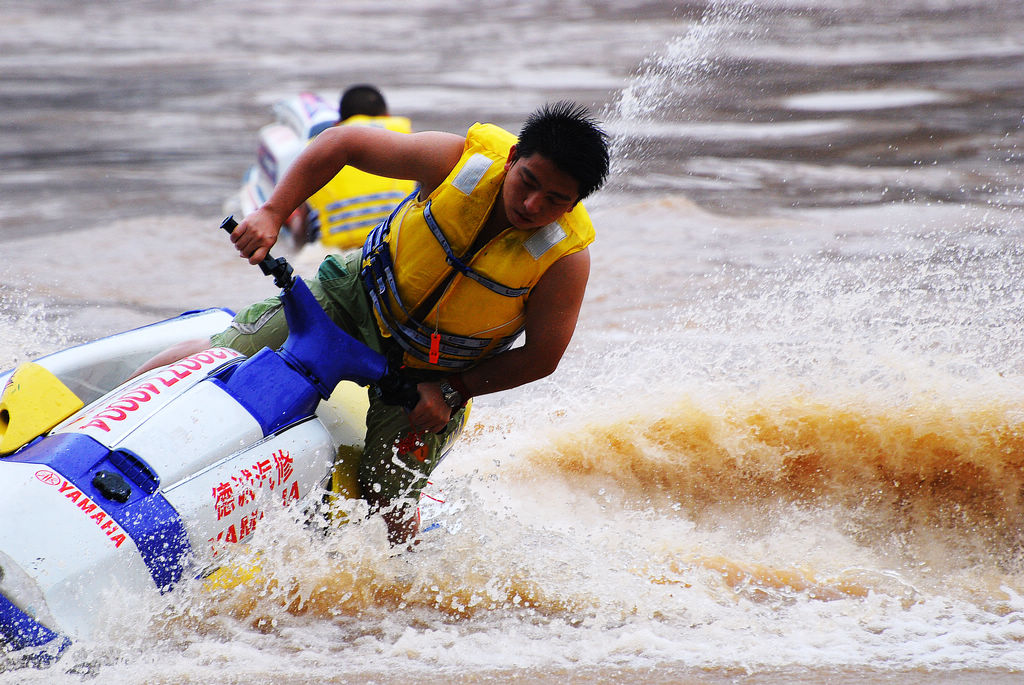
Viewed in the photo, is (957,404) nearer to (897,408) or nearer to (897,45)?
(897,408)

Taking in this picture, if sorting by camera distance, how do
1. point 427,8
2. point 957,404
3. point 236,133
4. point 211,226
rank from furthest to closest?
1. point 427,8
2. point 236,133
3. point 211,226
4. point 957,404

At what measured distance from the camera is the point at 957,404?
3.64 m

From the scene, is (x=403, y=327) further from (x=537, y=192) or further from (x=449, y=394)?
(x=537, y=192)

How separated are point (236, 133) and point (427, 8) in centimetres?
826

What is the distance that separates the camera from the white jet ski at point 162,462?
2084 mm

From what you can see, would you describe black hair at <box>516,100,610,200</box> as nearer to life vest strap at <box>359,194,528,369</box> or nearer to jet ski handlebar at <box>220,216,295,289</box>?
life vest strap at <box>359,194,528,369</box>

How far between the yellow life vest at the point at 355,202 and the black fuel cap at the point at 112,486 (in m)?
3.36

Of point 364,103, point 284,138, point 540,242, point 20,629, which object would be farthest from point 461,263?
point 284,138

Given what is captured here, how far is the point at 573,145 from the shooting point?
88.0 inches

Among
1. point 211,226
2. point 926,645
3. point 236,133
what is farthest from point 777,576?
point 236,133

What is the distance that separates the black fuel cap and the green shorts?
571 mm

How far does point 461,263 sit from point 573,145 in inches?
15.8

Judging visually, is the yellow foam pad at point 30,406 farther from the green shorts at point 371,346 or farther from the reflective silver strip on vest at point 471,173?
the reflective silver strip on vest at point 471,173

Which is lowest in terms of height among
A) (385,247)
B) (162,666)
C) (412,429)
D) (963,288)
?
(963,288)
